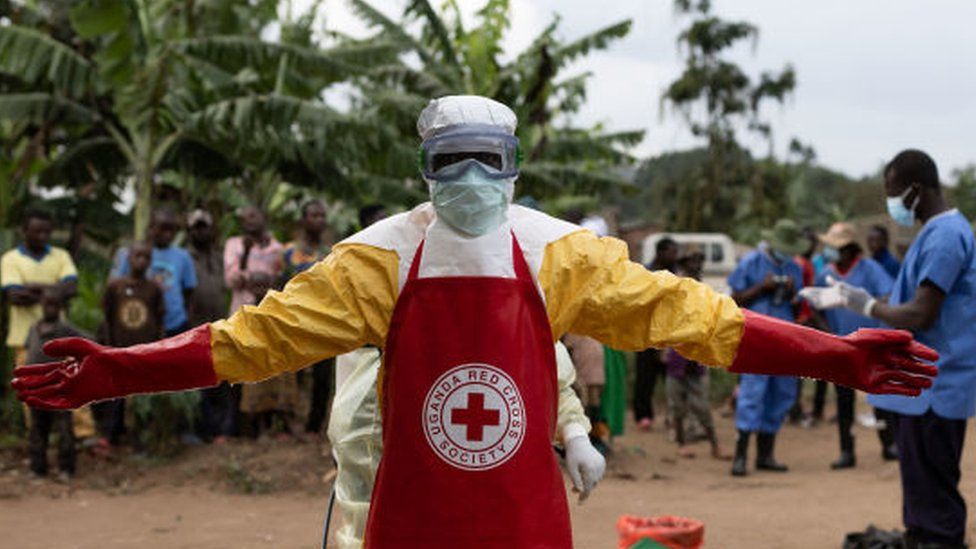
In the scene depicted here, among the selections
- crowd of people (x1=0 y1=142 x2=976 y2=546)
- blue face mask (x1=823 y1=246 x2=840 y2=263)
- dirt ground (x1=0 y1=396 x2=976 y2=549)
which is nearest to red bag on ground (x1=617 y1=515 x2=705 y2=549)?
dirt ground (x1=0 y1=396 x2=976 y2=549)

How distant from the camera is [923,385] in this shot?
10.7ft

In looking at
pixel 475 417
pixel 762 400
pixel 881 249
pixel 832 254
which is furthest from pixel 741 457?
pixel 475 417

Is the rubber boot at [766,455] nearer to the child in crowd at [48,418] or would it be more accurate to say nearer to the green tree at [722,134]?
the child in crowd at [48,418]

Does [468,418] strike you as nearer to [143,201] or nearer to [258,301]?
A: [258,301]

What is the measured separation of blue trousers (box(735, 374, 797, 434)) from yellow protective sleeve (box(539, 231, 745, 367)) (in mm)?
5414

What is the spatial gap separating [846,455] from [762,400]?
1269 millimetres

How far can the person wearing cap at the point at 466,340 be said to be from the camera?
3090 millimetres

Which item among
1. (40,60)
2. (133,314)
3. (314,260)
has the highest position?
(40,60)

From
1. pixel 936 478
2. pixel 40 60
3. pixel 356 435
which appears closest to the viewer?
pixel 356 435

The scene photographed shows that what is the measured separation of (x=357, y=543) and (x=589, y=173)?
9.54m

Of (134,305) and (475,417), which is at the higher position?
(134,305)

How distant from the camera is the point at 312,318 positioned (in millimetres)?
3102

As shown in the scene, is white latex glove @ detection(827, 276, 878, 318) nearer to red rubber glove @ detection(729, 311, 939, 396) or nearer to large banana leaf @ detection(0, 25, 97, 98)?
red rubber glove @ detection(729, 311, 939, 396)

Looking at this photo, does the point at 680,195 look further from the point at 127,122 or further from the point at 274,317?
the point at 274,317
